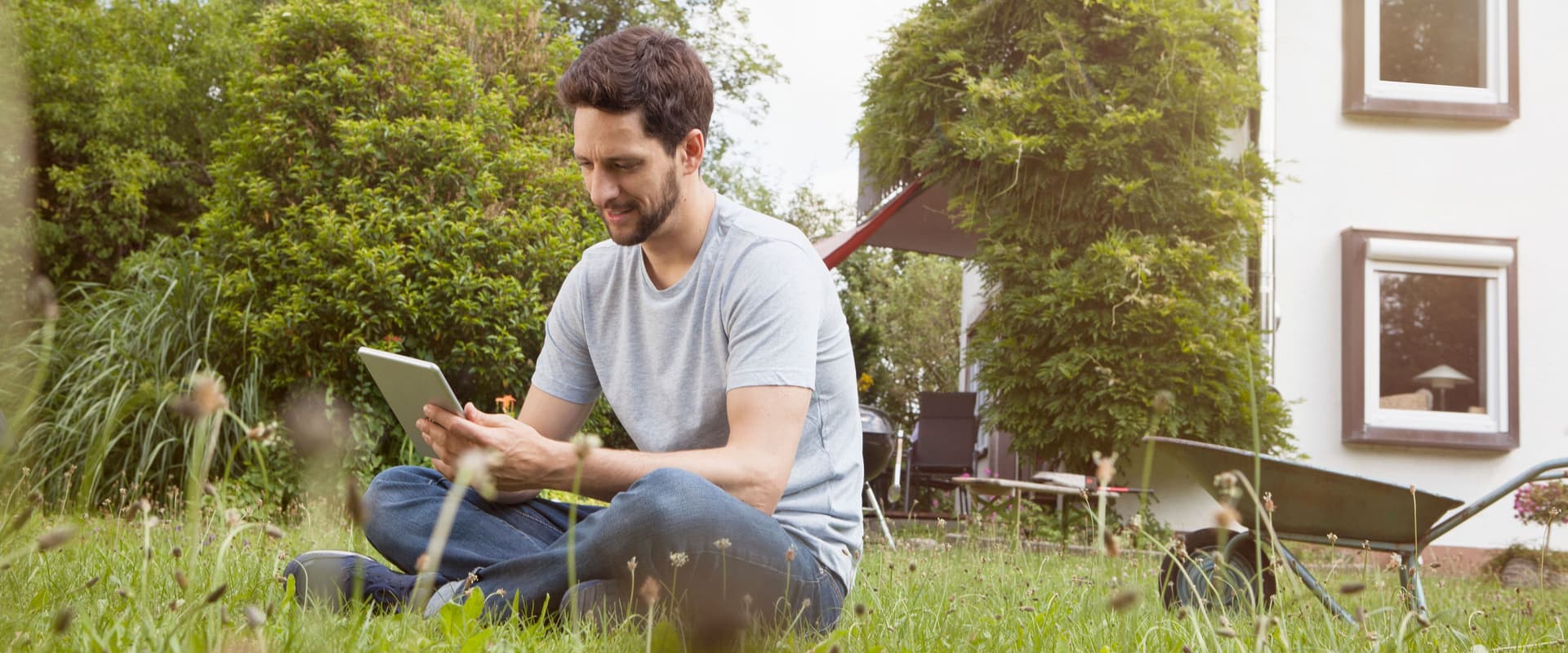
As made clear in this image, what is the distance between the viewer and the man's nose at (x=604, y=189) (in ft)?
8.43

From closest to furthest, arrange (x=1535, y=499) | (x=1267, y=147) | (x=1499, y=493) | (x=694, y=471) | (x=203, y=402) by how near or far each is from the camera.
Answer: (x=203, y=402)
(x=694, y=471)
(x=1499, y=493)
(x=1535, y=499)
(x=1267, y=147)

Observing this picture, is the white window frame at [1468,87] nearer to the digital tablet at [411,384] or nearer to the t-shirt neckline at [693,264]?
the t-shirt neckline at [693,264]

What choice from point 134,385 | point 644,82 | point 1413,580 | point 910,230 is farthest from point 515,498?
point 910,230

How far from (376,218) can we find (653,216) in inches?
187

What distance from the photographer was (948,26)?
364 inches

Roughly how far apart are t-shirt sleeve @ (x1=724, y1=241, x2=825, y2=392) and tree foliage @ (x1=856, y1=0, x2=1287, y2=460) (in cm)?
568

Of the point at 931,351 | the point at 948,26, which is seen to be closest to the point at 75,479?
the point at 948,26

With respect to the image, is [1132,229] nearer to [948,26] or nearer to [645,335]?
[948,26]

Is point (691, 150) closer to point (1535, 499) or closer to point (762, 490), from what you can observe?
point (762, 490)

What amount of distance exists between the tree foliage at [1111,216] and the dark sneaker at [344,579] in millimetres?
6046

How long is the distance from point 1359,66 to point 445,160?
6566 millimetres

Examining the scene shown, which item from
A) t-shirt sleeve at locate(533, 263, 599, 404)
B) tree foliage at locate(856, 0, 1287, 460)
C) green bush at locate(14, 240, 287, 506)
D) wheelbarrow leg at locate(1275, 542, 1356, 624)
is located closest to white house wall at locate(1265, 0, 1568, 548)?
tree foliage at locate(856, 0, 1287, 460)

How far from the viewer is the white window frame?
9.00m

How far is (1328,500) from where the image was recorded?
3203mm
